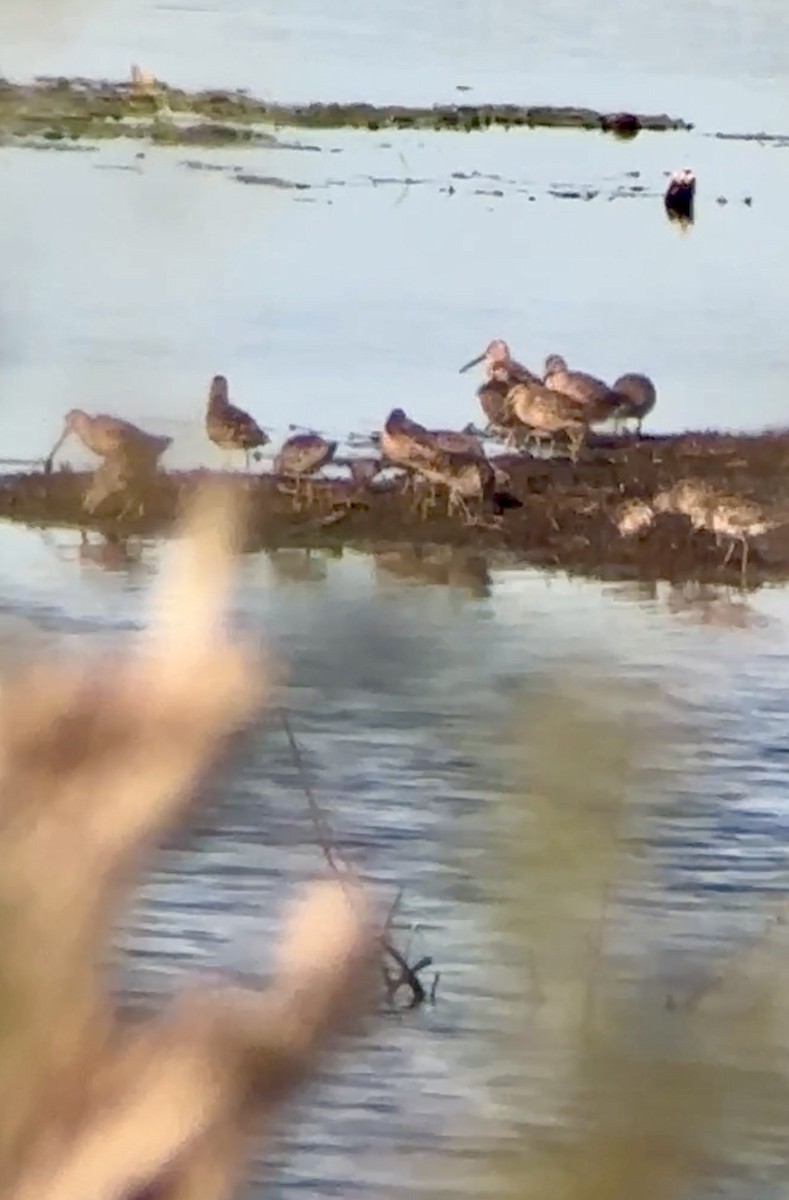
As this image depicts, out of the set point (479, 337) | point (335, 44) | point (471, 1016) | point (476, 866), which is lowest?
point (471, 1016)

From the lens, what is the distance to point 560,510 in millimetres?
966

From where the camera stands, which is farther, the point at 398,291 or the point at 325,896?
the point at 398,291

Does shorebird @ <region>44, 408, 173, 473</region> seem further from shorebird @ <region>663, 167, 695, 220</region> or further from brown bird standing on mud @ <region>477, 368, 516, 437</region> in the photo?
shorebird @ <region>663, 167, 695, 220</region>

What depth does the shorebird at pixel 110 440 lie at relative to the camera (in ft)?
3.11

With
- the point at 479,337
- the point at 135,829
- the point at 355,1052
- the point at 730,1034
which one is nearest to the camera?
the point at 730,1034

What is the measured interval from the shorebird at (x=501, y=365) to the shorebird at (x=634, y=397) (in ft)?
0.19

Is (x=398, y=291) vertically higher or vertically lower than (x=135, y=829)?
higher

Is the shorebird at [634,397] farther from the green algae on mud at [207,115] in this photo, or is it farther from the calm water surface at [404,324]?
the green algae on mud at [207,115]

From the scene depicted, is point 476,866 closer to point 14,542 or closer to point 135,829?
point 135,829

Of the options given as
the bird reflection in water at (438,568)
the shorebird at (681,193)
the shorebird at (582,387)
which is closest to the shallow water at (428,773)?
the bird reflection in water at (438,568)

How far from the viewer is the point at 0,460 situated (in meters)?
0.96

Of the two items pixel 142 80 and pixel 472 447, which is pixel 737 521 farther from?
pixel 142 80

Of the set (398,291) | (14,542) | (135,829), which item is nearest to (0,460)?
(14,542)

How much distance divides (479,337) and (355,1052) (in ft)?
1.33
